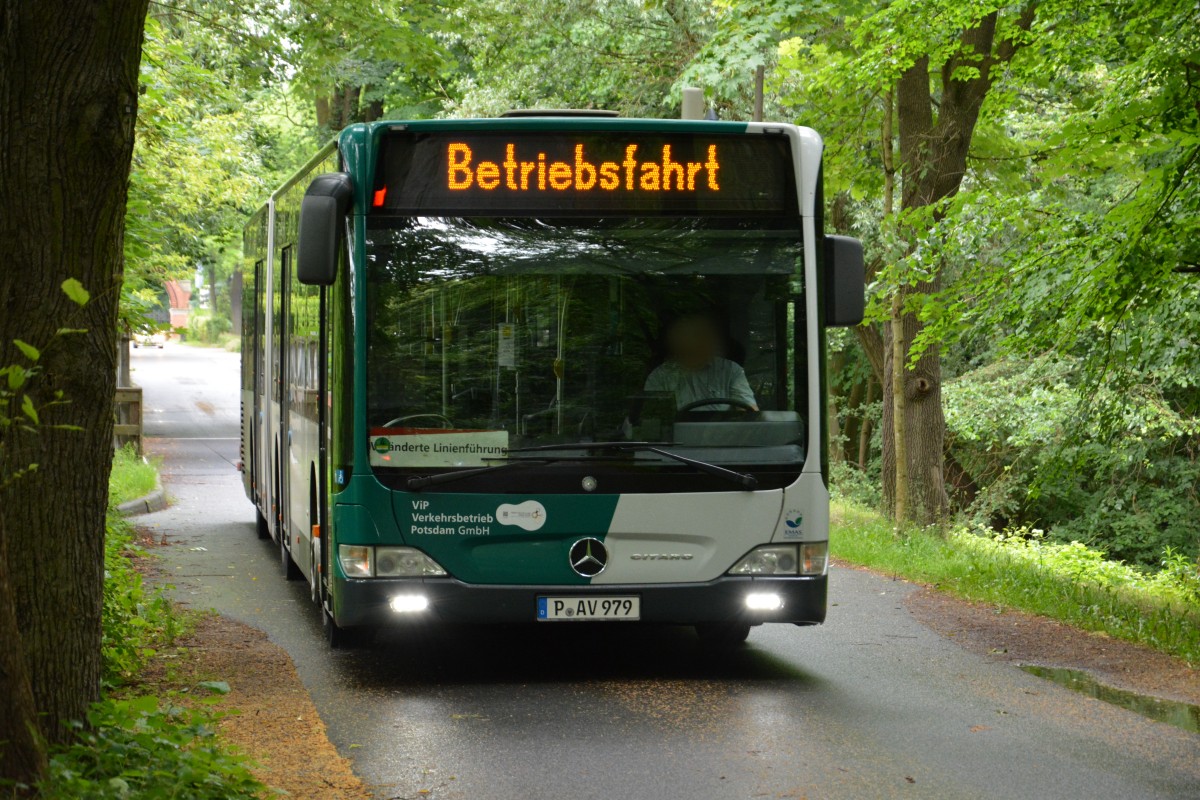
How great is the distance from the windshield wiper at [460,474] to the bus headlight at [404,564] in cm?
34

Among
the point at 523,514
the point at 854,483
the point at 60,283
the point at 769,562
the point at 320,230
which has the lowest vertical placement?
the point at 854,483

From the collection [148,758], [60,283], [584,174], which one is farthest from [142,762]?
[584,174]

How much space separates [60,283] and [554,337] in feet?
10.3

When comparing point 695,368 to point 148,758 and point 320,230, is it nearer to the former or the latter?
point 320,230

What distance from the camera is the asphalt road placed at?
636 centimetres

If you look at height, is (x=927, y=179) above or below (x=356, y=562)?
above

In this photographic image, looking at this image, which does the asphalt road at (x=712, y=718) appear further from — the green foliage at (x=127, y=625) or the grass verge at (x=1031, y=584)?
the grass verge at (x=1031, y=584)

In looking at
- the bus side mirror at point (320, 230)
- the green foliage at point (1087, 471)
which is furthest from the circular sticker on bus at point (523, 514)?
the green foliage at point (1087, 471)

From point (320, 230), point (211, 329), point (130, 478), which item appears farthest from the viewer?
point (211, 329)

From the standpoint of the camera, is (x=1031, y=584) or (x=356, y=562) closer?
(x=356, y=562)

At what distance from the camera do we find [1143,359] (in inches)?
521

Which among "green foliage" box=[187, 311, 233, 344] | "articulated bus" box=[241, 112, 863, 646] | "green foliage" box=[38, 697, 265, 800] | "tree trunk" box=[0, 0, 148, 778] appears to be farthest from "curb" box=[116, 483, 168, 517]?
"green foliage" box=[187, 311, 233, 344]

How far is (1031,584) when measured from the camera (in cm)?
1281

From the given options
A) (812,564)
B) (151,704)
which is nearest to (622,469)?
(812,564)
